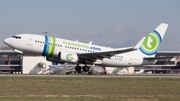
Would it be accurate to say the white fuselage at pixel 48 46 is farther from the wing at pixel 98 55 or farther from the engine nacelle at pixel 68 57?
the wing at pixel 98 55

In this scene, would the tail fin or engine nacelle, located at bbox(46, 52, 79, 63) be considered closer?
engine nacelle, located at bbox(46, 52, 79, 63)

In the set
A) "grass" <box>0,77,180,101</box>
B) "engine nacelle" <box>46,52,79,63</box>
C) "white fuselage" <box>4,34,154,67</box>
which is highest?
"white fuselage" <box>4,34,154,67</box>

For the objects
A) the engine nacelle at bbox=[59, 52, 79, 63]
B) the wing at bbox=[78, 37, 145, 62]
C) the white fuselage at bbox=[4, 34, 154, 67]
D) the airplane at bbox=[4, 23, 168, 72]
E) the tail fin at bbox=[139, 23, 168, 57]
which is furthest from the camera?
the tail fin at bbox=[139, 23, 168, 57]

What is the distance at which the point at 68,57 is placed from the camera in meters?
38.6

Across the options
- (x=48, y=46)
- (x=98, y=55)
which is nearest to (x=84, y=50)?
(x=98, y=55)

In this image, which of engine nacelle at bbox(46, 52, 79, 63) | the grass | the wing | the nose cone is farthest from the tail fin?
the grass

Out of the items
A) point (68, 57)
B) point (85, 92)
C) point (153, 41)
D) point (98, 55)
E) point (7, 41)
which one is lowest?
point (85, 92)

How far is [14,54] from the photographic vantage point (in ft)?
360

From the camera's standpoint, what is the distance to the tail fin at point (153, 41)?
146ft

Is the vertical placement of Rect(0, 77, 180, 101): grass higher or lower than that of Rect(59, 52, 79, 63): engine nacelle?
lower

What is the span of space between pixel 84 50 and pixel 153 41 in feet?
40.3

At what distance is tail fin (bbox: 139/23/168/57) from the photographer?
146ft

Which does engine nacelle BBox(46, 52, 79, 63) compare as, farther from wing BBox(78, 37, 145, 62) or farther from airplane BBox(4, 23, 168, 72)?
wing BBox(78, 37, 145, 62)

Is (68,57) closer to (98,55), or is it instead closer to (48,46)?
(48,46)
